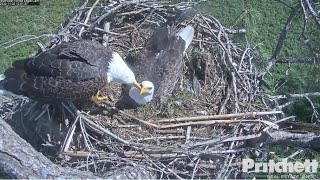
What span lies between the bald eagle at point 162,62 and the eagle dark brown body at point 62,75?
50 cm

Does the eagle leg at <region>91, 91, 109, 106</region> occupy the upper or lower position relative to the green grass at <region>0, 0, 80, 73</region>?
lower

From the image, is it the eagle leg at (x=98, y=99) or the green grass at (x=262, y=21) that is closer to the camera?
the eagle leg at (x=98, y=99)


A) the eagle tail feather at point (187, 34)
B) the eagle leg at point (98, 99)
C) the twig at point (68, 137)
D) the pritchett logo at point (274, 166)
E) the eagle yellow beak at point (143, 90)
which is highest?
the eagle tail feather at point (187, 34)

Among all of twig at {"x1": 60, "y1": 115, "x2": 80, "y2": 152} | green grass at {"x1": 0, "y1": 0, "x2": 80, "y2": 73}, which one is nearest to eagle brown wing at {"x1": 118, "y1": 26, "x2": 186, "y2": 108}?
twig at {"x1": 60, "y1": 115, "x2": 80, "y2": 152}

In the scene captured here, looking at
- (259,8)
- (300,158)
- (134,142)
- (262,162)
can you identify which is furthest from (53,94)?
(259,8)

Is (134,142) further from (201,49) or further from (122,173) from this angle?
(201,49)

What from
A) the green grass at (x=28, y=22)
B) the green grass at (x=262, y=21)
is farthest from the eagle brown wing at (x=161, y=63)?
the green grass at (x=28, y=22)

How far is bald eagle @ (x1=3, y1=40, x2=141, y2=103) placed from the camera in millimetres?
4535

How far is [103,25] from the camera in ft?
18.0

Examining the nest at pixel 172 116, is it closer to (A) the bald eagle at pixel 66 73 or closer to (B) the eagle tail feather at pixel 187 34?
(B) the eagle tail feather at pixel 187 34

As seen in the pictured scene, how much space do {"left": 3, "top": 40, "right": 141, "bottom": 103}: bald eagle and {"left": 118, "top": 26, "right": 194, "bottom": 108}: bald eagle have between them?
427 millimetres

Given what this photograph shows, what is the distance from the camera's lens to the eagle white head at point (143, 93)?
4.89 metres

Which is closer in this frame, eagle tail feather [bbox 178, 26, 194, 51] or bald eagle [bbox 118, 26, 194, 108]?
bald eagle [bbox 118, 26, 194, 108]

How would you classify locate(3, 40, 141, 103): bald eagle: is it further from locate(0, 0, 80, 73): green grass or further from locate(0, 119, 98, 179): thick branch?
locate(0, 0, 80, 73): green grass
